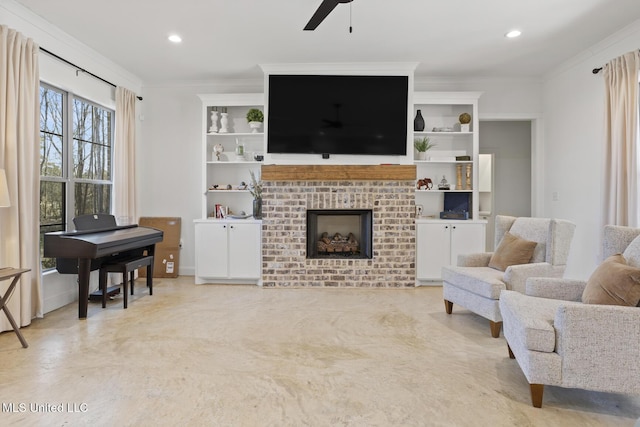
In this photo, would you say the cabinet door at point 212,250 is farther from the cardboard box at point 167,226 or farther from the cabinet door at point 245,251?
the cardboard box at point 167,226

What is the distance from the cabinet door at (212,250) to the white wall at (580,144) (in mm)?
4146

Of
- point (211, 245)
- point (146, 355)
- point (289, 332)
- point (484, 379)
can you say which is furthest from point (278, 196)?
point (484, 379)

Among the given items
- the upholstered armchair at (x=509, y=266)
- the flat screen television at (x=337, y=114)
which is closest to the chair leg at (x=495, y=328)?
the upholstered armchair at (x=509, y=266)

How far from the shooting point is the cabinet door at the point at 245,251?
179 inches

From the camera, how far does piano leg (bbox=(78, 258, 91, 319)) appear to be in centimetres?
323

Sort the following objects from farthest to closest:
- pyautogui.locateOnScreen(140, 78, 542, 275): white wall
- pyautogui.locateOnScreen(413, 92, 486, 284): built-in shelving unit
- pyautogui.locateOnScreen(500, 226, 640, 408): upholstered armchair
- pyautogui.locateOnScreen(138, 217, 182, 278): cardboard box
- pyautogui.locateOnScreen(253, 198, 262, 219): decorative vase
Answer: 1. pyautogui.locateOnScreen(140, 78, 542, 275): white wall
2. pyautogui.locateOnScreen(138, 217, 182, 278): cardboard box
3. pyautogui.locateOnScreen(253, 198, 262, 219): decorative vase
4. pyautogui.locateOnScreen(413, 92, 486, 284): built-in shelving unit
5. pyautogui.locateOnScreen(500, 226, 640, 408): upholstered armchair

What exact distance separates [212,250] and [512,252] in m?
3.33

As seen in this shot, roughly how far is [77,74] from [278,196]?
2491 millimetres

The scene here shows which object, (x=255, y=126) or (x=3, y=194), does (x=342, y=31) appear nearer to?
(x=255, y=126)

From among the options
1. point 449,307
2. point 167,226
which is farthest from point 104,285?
point 449,307

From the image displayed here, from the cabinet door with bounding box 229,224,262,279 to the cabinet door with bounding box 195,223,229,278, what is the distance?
3.5 inches

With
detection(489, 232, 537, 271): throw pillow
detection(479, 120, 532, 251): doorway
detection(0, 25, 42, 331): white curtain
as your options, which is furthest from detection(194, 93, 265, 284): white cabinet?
detection(479, 120, 532, 251): doorway

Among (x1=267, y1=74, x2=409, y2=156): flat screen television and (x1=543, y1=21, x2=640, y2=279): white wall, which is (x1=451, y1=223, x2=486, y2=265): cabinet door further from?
(x1=267, y1=74, x2=409, y2=156): flat screen television

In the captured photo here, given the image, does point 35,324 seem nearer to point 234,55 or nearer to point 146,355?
point 146,355
